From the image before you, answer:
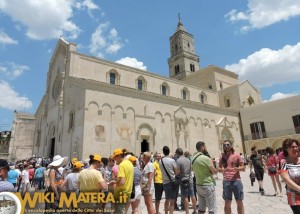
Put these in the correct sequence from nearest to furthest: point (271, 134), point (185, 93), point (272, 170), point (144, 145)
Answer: point (272, 170) < point (144, 145) < point (271, 134) < point (185, 93)

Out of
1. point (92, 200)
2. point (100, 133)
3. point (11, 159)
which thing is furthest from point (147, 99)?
point (11, 159)

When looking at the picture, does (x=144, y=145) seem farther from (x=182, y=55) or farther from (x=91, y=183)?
(x=182, y=55)

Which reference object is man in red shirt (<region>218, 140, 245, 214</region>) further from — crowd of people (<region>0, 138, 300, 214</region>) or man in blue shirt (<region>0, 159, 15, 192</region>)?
man in blue shirt (<region>0, 159, 15, 192</region>)

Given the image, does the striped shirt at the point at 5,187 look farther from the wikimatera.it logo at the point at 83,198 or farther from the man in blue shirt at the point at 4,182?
the wikimatera.it logo at the point at 83,198

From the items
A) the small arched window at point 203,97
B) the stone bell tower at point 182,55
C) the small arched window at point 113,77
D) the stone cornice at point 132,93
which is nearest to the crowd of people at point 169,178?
the stone cornice at point 132,93

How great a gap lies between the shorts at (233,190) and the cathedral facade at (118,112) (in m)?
16.9

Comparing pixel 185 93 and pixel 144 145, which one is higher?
pixel 185 93

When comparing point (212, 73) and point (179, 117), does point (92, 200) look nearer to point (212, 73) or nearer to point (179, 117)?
point (179, 117)

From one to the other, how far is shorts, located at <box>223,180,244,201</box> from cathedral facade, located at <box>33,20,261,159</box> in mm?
16855

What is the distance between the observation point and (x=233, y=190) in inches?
215

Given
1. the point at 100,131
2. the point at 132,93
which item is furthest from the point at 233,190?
the point at 132,93

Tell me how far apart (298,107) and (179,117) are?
1688 cm

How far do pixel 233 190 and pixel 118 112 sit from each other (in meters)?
19.0

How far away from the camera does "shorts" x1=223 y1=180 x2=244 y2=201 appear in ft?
17.7
